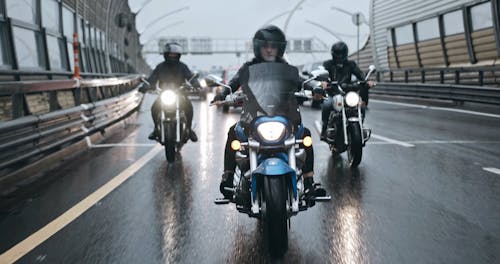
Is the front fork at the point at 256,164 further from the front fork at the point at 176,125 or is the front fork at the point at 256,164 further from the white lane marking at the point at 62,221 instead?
→ the front fork at the point at 176,125

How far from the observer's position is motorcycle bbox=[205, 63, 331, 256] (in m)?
3.92

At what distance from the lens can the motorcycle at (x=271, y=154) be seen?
3.92 metres

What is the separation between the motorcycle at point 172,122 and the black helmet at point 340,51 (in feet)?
7.67

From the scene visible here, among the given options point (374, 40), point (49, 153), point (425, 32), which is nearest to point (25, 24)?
point (49, 153)

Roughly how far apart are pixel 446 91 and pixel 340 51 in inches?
460

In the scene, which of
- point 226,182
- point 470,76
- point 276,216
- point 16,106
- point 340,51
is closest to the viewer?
point 276,216

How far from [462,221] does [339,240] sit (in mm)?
1180

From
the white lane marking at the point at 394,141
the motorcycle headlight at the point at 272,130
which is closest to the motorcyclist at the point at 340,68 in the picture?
the white lane marking at the point at 394,141

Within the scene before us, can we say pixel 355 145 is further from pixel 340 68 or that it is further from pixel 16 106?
pixel 16 106

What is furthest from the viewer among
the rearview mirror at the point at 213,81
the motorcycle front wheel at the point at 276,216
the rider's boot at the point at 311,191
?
the rearview mirror at the point at 213,81

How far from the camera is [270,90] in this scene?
14.4 ft

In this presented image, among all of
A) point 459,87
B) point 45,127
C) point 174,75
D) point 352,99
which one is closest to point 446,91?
point 459,87

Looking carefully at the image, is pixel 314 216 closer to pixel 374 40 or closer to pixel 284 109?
pixel 284 109

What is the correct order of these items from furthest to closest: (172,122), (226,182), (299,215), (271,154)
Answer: (172,122)
(299,215)
(226,182)
(271,154)
